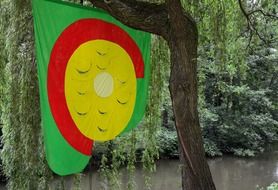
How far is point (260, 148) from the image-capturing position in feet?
37.0

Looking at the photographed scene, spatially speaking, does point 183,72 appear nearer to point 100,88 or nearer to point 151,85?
point 100,88

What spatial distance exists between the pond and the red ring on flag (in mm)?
4394

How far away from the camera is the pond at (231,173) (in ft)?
26.6

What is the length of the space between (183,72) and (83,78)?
0.66 meters

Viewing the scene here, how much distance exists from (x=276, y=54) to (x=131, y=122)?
811 centimetres

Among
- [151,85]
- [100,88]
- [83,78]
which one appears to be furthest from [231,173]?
[83,78]

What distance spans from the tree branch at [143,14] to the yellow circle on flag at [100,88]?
35 cm

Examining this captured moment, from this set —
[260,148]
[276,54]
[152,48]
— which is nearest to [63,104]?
[152,48]

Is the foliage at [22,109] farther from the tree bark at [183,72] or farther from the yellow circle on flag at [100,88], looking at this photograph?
the tree bark at [183,72]

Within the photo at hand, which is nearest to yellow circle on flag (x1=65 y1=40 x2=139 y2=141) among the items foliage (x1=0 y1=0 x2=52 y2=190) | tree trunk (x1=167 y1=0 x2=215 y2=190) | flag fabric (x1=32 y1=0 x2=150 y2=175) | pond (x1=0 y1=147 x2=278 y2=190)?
flag fabric (x1=32 y1=0 x2=150 y2=175)

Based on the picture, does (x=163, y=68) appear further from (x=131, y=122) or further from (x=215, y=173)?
(x=215, y=173)

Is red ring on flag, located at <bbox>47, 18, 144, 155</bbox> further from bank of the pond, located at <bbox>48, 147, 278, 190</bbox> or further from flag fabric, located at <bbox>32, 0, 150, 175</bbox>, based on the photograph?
bank of the pond, located at <bbox>48, 147, 278, 190</bbox>

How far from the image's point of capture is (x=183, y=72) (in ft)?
7.69

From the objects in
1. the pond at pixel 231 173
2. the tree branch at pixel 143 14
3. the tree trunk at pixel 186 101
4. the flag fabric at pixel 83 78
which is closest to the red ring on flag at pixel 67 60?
the flag fabric at pixel 83 78
